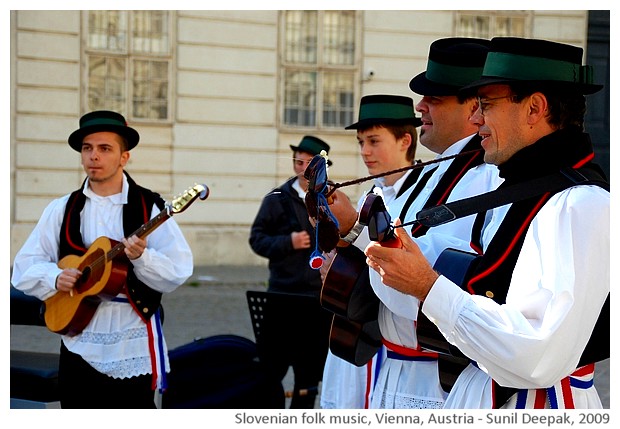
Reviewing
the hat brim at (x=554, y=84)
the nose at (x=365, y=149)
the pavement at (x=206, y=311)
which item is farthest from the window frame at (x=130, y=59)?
the hat brim at (x=554, y=84)

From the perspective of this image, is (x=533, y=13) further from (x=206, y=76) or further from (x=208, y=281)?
(x=208, y=281)

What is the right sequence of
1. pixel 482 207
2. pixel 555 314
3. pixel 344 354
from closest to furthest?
pixel 555 314, pixel 482 207, pixel 344 354

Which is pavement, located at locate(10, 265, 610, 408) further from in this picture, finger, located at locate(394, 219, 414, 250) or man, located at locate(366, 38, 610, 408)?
finger, located at locate(394, 219, 414, 250)

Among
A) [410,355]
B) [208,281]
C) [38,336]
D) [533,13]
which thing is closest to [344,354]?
[410,355]

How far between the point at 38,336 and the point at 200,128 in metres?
5.67

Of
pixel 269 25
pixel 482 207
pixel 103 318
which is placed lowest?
pixel 103 318

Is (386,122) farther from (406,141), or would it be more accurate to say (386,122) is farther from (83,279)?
(83,279)

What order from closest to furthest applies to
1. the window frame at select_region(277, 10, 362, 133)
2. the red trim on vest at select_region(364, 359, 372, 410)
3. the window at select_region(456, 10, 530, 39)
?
the red trim on vest at select_region(364, 359, 372, 410), the window frame at select_region(277, 10, 362, 133), the window at select_region(456, 10, 530, 39)

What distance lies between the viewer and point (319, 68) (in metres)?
14.2

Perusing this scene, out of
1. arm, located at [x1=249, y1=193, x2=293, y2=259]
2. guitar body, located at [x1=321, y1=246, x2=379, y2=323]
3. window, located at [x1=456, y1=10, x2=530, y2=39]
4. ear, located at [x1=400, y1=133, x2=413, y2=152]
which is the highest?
window, located at [x1=456, y1=10, x2=530, y2=39]

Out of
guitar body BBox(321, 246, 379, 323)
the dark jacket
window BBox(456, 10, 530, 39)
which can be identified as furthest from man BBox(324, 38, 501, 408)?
Result: window BBox(456, 10, 530, 39)

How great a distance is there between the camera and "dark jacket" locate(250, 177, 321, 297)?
6207 millimetres

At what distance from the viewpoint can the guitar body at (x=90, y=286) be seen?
4.38 m

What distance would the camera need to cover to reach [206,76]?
1310 cm
